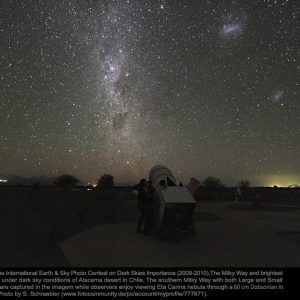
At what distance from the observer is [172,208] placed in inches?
453

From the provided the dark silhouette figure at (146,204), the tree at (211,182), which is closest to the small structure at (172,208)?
the dark silhouette figure at (146,204)

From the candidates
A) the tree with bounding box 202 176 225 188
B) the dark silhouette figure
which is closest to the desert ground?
the dark silhouette figure

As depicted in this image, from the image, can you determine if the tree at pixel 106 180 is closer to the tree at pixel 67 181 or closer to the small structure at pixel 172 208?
the tree at pixel 67 181

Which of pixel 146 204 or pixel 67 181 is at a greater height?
pixel 67 181

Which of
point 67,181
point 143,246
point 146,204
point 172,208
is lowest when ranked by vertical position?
point 143,246

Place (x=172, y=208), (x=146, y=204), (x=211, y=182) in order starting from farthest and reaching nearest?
(x=211, y=182), (x=146, y=204), (x=172, y=208)

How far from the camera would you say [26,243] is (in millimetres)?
11141

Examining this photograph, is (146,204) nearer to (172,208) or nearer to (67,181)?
(172,208)

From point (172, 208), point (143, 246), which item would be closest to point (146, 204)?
point (172, 208)

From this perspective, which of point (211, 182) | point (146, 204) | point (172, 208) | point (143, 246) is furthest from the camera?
point (211, 182)

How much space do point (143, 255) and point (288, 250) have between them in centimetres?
449

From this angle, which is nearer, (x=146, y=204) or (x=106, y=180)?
(x=146, y=204)
